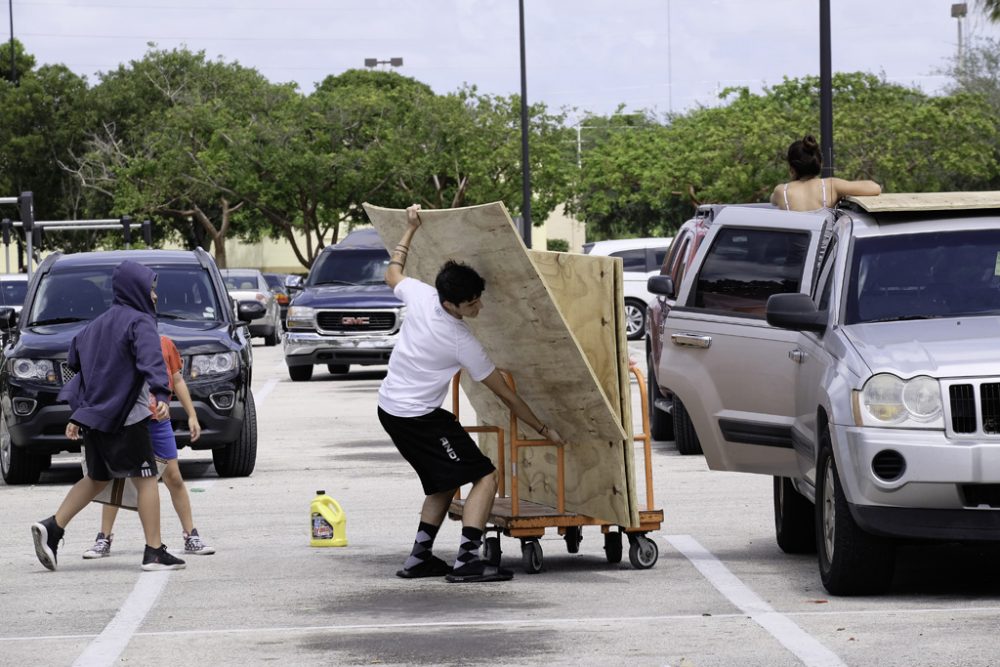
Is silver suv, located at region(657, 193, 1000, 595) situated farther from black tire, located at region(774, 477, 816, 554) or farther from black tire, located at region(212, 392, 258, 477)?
black tire, located at region(212, 392, 258, 477)

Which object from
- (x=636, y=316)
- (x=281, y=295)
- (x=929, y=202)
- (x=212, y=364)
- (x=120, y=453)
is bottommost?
(x=636, y=316)

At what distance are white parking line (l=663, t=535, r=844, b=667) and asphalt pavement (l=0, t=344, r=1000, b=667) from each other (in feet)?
0.06

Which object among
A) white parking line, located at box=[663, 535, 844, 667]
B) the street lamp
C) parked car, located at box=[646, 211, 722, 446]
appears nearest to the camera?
white parking line, located at box=[663, 535, 844, 667]

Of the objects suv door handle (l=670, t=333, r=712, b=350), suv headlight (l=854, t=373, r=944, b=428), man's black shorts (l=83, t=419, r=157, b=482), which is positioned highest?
suv door handle (l=670, t=333, r=712, b=350)

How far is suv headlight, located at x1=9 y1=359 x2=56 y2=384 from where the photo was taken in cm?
1413

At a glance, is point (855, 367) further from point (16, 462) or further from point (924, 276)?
point (16, 462)

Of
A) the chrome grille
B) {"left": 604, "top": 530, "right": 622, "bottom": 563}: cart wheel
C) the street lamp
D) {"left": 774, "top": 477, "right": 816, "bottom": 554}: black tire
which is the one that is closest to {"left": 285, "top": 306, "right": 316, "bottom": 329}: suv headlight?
the chrome grille

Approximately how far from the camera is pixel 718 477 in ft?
45.9

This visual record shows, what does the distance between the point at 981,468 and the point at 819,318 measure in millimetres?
1344

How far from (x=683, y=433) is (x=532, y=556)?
6425 mm

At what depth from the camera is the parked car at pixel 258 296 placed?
3959 cm

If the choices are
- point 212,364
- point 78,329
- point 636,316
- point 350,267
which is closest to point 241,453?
point 212,364

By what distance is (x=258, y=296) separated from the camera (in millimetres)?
40406

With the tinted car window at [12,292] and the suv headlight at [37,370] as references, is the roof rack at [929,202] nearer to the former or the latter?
the suv headlight at [37,370]
